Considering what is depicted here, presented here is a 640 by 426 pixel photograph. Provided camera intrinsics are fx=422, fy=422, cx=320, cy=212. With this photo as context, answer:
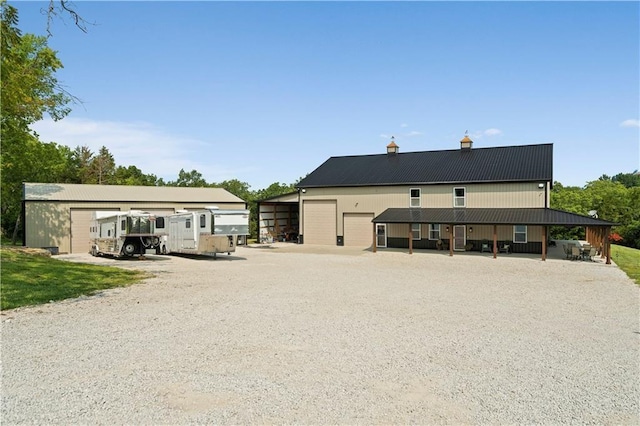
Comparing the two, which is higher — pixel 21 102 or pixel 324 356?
pixel 21 102

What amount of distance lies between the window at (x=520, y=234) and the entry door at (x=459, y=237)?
3048 millimetres

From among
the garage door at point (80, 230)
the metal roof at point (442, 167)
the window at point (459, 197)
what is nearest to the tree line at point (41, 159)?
the garage door at point (80, 230)

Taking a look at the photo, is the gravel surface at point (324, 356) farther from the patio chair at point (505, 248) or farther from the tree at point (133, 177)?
the tree at point (133, 177)

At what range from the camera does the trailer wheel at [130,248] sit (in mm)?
23016

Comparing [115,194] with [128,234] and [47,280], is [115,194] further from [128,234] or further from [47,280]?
[47,280]

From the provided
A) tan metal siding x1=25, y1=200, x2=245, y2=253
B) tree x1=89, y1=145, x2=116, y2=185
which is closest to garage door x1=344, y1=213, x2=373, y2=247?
tan metal siding x1=25, y1=200, x2=245, y2=253

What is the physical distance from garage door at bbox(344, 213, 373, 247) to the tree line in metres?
11.1

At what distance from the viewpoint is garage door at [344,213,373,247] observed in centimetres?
3209

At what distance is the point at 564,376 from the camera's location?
21.0 feet

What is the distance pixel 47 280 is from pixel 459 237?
23552mm

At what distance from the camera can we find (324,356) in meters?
7.18

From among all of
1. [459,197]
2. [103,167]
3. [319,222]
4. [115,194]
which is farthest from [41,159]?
[103,167]

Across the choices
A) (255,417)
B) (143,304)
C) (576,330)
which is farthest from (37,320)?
(576,330)

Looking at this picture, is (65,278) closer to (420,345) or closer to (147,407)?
(147,407)
